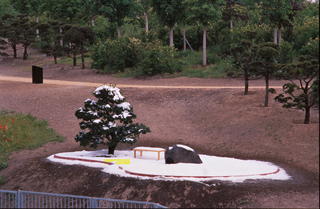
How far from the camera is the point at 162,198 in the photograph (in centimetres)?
878

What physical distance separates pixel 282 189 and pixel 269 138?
14.0ft

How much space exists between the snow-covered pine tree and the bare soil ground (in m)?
1.60

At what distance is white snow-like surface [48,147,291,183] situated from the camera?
9477 millimetres

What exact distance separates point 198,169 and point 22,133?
9.07 meters

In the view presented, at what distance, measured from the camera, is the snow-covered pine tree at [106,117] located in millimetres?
12117

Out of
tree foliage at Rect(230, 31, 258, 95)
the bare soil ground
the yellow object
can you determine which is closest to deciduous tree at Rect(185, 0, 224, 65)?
the bare soil ground

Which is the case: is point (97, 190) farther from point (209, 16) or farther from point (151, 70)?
point (209, 16)

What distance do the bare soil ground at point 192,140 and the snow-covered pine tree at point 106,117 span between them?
5.24 ft

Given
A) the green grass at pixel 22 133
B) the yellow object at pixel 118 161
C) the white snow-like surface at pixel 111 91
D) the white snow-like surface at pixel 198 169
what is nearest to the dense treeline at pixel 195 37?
the white snow-like surface at pixel 198 169

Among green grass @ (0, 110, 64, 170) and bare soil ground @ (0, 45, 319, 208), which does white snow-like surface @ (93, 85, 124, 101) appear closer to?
bare soil ground @ (0, 45, 319, 208)

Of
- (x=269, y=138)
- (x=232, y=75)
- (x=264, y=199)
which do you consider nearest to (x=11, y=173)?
(x=264, y=199)

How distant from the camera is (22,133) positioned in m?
15.4

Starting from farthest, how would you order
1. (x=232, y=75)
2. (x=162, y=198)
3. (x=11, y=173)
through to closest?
(x=232, y=75) < (x=11, y=173) < (x=162, y=198)

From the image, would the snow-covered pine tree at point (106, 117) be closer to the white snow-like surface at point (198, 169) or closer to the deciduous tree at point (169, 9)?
the white snow-like surface at point (198, 169)
